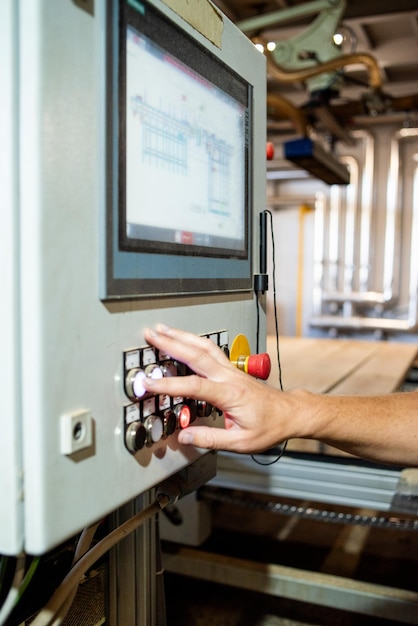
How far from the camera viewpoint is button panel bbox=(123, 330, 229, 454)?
0.61 meters

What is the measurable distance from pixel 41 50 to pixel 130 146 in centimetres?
14

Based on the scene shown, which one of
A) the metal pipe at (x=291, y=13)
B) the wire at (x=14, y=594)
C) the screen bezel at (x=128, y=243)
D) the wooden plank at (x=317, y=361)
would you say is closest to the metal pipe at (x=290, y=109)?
the metal pipe at (x=291, y=13)

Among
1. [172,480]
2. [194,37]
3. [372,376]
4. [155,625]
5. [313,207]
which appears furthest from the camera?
[313,207]

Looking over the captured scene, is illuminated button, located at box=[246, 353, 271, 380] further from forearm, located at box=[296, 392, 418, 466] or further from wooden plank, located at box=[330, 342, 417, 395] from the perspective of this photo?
wooden plank, located at box=[330, 342, 417, 395]

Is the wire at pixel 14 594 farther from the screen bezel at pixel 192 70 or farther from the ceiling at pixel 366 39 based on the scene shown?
the ceiling at pixel 366 39

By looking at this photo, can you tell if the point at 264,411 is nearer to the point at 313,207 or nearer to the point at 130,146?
the point at 130,146

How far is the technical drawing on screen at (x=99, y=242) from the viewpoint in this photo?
1.62 ft

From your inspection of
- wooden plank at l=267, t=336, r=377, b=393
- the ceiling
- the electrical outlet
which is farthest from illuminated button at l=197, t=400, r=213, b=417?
the ceiling

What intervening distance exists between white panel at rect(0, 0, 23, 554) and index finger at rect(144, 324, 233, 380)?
0.58 feet

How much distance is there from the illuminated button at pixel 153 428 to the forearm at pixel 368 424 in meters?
0.17

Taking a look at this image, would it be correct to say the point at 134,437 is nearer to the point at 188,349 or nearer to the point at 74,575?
the point at 188,349

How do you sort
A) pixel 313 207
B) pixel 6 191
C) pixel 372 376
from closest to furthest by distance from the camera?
1. pixel 6 191
2. pixel 372 376
3. pixel 313 207

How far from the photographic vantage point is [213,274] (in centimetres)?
79

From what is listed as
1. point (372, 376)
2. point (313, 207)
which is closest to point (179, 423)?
point (372, 376)
